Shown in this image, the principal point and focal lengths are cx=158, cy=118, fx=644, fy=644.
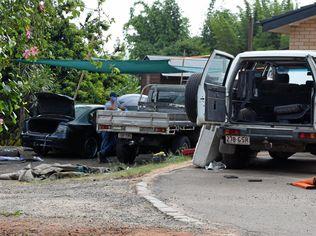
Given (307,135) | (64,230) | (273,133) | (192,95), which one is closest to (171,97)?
(192,95)

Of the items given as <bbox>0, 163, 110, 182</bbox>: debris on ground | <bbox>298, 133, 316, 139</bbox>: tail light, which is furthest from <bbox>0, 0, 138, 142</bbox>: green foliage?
<bbox>0, 163, 110, 182</bbox>: debris on ground

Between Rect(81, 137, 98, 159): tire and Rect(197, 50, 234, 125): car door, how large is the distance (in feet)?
21.8

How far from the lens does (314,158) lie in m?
13.9

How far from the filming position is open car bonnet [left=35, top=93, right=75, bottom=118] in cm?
1731

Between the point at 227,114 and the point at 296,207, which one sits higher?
the point at 227,114

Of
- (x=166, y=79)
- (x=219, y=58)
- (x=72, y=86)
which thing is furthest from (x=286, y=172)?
(x=166, y=79)

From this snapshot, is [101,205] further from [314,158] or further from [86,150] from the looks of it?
[86,150]

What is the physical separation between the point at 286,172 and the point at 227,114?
154 centimetres

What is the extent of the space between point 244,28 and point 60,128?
35.0 meters

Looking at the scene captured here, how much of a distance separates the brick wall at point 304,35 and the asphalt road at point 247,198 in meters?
4.25

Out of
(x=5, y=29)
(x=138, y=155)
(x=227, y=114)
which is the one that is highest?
(x=5, y=29)

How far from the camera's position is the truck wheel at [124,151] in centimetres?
1527

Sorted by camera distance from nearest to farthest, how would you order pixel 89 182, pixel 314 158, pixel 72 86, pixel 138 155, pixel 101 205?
1. pixel 101 205
2. pixel 89 182
3. pixel 314 158
4. pixel 138 155
5. pixel 72 86

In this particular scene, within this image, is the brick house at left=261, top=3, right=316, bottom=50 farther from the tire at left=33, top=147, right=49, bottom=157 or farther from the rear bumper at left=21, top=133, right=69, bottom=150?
the tire at left=33, top=147, right=49, bottom=157
